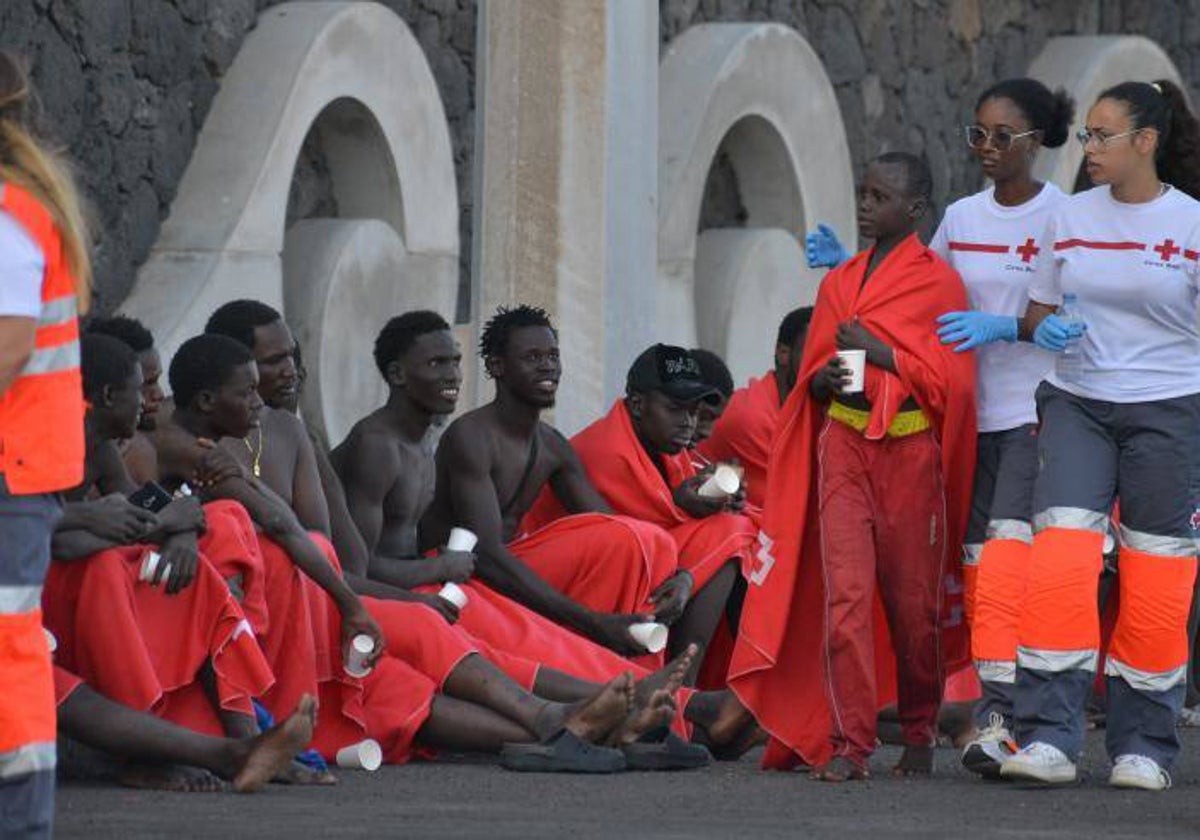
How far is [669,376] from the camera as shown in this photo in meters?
9.73

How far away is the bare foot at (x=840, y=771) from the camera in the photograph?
25.5ft

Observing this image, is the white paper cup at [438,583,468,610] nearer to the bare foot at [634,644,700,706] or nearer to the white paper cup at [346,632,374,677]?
the white paper cup at [346,632,374,677]

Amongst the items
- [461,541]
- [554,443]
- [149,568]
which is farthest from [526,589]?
[149,568]

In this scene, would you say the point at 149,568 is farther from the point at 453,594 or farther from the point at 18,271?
the point at 18,271

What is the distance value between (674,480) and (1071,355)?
7.53 ft

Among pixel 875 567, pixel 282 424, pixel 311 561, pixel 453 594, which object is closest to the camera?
pixel 311 561

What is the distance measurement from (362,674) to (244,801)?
3.18 ft

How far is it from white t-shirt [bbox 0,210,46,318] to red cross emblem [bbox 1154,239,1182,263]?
10.4 feet

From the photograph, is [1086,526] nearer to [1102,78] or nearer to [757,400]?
[757,400]

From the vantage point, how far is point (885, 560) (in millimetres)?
7949

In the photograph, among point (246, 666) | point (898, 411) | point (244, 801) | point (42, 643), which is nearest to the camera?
point (42, 643)

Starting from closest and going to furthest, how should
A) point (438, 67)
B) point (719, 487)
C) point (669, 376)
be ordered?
1. point (719, 487)
2. point (669, 376)
3. point (438, 67)

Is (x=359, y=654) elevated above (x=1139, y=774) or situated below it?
above

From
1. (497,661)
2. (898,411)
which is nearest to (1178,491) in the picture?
(898,411)
